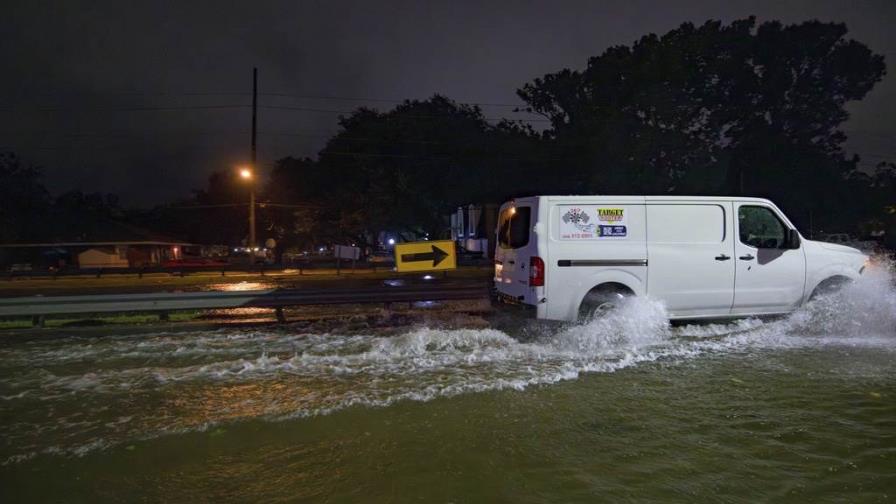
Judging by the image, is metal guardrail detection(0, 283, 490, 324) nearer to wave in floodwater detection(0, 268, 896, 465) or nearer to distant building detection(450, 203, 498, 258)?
wave in floodwater detection(0, 268, 896, 465)

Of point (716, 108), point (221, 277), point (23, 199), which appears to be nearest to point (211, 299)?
point (221, 277)

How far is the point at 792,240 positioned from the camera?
26.2 ft

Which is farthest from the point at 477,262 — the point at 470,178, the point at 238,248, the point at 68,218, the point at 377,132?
the point at 238,248

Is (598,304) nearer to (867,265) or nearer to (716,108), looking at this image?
(867,265)

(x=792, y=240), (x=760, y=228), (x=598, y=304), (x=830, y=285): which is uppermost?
(x=760, y=228)

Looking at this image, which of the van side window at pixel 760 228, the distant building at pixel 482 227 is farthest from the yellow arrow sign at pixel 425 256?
the van side window at pixel 760 228

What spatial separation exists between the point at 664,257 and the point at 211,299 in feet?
24.8

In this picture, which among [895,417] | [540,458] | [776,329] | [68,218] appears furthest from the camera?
[68,218]

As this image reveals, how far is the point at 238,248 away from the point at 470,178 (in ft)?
164

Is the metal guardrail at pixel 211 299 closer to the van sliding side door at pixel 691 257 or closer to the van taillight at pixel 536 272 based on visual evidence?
the van taillight at pixel 536 272

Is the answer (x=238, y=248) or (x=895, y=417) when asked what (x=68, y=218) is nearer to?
(x=238, y=248)

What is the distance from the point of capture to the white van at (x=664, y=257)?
7.36 metres

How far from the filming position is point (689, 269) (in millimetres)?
7715

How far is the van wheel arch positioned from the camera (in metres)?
8.27
